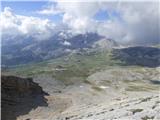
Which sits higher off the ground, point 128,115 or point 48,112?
point 128,115

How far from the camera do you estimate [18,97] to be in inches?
3841

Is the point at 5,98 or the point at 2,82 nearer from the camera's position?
the point at 5,98

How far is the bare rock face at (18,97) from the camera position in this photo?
274 feet

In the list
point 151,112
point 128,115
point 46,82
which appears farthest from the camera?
point 46,82

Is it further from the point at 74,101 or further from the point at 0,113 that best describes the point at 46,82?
the point at 0,113

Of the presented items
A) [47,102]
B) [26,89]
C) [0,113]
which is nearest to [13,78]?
[26,89]

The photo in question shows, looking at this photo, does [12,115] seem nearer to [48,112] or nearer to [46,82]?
[48,112]

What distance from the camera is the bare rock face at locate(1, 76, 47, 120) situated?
8360cm

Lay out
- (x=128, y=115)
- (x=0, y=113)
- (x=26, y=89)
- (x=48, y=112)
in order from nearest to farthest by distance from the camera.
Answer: (x=128, y=115)
(x=0, y=113)
(x=48, y=112)
(x=26, y=89)

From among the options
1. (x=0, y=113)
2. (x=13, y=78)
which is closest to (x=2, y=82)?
(x=13, y=78)

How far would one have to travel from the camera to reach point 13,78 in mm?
104312

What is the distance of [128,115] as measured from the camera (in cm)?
5075

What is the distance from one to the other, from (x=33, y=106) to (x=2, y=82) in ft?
41.1

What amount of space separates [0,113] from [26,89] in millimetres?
31439
